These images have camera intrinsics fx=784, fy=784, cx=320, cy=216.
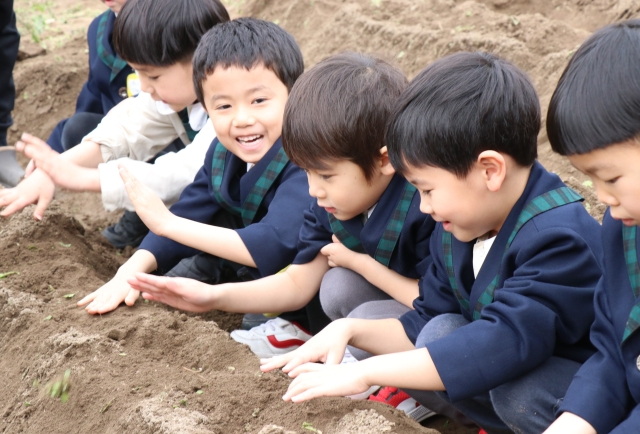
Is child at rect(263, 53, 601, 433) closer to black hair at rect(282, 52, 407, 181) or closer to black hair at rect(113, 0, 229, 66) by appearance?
black hair at rect(282, 52, 407, 181)

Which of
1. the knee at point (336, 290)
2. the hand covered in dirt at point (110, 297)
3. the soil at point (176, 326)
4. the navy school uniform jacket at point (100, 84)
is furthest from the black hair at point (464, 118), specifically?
the navy school uniform jacket at point (100, 84)

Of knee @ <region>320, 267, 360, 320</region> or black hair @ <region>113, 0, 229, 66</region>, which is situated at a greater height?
black hair @ <region>113, 0, 229, 66</region>

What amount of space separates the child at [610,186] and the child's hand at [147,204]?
178 cm

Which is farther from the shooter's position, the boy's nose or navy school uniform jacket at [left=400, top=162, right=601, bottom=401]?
the boy's nose

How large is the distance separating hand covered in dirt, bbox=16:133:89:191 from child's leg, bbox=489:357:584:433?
217 cm

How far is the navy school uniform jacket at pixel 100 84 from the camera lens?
4.79 meters

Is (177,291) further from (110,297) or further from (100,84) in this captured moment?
(100,84)

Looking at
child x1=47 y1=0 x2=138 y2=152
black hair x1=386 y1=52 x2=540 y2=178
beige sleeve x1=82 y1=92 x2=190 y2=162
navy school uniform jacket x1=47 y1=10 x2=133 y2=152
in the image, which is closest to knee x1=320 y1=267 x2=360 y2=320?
black hair x1=386 y1=52 x2=540 y2=178

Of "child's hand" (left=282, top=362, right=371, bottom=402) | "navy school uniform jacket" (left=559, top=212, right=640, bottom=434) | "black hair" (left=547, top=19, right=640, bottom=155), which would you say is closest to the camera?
"black hair" (left=547, top=19, right=640, bottom=155)

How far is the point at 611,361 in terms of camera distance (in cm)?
199

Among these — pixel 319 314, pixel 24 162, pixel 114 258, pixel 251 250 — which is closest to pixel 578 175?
pixel 319 314

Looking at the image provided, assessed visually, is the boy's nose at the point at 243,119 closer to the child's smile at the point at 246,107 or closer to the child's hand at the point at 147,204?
the child's smile at the point at 246,107

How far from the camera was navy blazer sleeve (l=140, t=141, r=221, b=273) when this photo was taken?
11.5 feet

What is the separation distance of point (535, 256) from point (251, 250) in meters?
1.34
